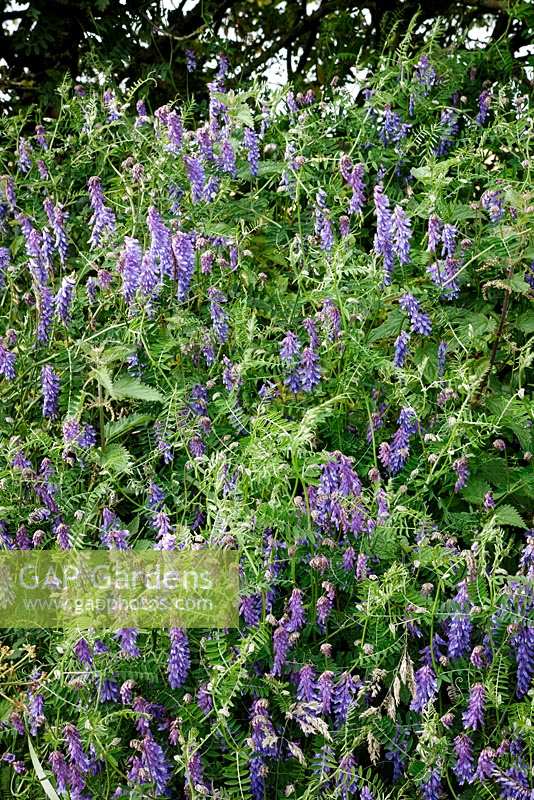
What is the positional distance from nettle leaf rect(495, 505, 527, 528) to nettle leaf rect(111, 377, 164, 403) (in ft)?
2.70

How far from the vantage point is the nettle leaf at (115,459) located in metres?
2.54

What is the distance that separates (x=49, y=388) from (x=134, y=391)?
249 mm

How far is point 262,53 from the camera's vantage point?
14.7ft

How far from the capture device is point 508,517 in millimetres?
2479

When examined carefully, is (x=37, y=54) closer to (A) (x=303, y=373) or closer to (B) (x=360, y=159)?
(B) (x=360, y=159)

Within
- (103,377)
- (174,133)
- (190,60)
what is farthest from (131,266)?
(190,60)

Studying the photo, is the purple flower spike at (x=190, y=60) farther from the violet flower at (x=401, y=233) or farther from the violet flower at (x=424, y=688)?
the violet flower at (x=424, y=688)

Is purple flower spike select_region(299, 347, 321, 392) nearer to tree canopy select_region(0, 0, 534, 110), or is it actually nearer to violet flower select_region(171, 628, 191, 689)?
violet flower select_region(171, 628, 191, 689)

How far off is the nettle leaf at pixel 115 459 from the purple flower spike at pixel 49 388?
19cm

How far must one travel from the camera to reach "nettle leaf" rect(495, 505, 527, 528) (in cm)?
246

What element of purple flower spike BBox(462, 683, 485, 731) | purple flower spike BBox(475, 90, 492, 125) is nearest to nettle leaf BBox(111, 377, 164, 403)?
purple flower spike BBox(462, 683, 485, 731)

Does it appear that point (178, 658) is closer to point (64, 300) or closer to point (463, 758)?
point (463, 758)

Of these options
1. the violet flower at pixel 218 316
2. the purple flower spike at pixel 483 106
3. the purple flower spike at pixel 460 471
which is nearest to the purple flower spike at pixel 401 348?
the purple flower spike at pixel 460 471

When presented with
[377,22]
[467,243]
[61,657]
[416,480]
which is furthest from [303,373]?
[377,22]
